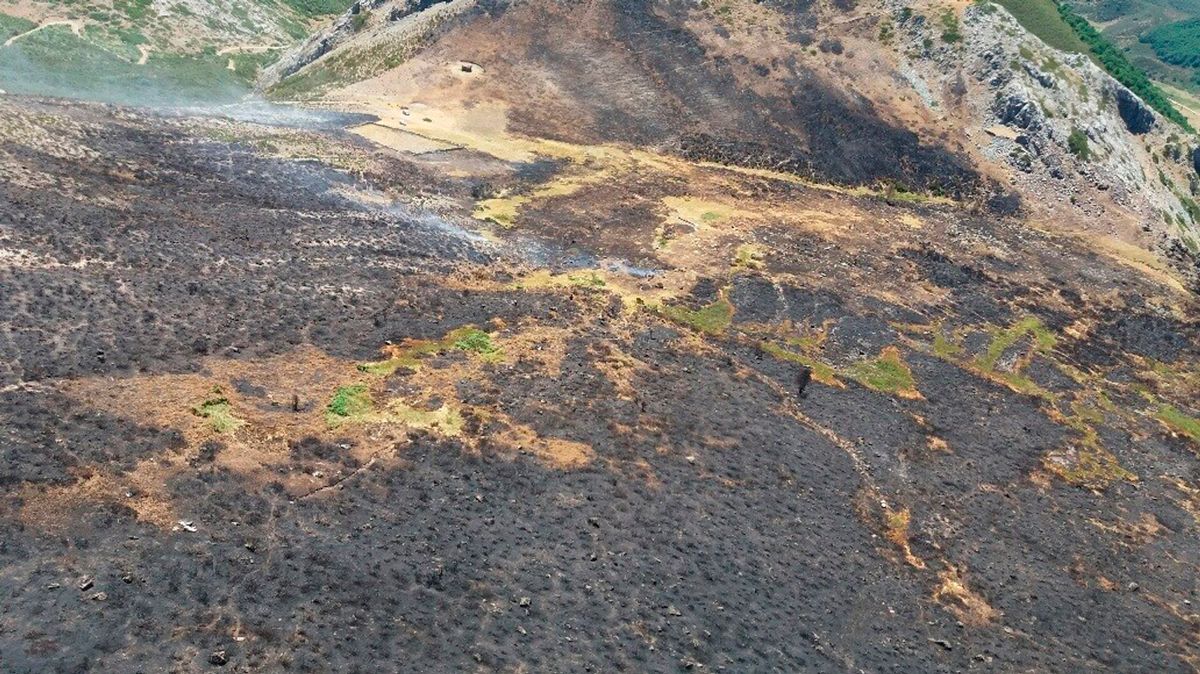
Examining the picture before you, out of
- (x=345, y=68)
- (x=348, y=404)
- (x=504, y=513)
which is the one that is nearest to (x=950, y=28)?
(x=345, y=68)

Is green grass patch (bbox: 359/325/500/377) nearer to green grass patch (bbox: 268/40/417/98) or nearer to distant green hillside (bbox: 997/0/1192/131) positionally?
green grass patch (bbox: 268/40/417/98)

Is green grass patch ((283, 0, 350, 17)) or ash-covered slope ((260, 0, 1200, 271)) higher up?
ash-covered slope ((260, 0, 1200, 271))

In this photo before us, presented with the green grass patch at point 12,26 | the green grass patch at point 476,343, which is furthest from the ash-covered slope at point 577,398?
the green grass patch at point 12,26

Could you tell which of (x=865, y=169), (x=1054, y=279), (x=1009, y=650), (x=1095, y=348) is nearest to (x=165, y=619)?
(x=1009, y=650)

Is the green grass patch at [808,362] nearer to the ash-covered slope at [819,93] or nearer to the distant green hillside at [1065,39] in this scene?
the ash-covered slope at [819,93]

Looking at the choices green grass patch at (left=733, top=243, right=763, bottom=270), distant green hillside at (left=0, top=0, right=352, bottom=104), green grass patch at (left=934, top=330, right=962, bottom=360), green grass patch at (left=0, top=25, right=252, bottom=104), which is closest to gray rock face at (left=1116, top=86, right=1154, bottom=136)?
green grass patch at (left=934, top=330, right=962, bottom=360)

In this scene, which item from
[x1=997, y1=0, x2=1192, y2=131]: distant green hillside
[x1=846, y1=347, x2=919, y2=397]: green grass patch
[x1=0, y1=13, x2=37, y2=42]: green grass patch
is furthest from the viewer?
[x1=997, y1=0, x2=1192, y2=131]: distant green hillside

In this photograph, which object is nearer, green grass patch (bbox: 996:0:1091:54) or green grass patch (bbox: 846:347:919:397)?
green grass patch (bbox: 846:347:919:397)
